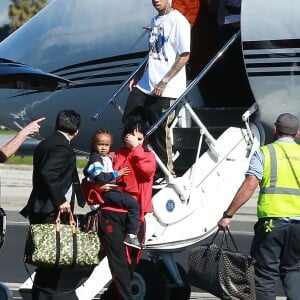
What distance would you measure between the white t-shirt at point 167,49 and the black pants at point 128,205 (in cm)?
119

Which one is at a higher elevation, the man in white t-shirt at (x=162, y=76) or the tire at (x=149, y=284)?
the man in white t-shirt at (x=162, y=76)

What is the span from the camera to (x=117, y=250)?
895cm

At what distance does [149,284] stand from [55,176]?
1961mm

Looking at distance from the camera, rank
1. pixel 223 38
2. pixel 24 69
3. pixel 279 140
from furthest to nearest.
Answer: pixel 223 38, pixel 279 140, pixel 24 69

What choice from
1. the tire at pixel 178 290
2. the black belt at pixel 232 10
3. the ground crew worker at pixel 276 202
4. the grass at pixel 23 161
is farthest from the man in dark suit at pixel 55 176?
the grass at pixel 23 161

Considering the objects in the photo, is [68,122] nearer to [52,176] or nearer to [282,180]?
[52,176]

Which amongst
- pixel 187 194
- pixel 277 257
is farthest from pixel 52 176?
pixel 277 257

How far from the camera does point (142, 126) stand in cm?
922

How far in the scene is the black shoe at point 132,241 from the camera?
9000 mm

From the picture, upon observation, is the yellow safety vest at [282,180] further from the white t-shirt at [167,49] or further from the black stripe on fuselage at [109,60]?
the black stripe on fuselage at [109,60]

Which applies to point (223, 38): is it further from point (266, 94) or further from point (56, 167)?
point (56, 167)

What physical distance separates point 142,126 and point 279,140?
1.09m

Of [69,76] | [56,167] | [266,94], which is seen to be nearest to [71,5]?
[69,76]

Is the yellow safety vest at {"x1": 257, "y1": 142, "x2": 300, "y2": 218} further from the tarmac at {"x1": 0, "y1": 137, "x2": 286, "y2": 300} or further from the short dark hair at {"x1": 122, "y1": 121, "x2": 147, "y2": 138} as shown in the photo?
the tarmac at {"x1": 0, "y1": 137, "x2": 286, "y2": 300}
